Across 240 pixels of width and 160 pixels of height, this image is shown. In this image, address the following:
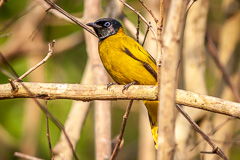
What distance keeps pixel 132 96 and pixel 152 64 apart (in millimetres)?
954

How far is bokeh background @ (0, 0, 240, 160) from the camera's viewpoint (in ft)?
14.9

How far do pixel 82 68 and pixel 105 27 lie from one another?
2494 mm

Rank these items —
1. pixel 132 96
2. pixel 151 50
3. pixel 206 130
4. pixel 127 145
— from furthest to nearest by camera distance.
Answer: pixel 127 145, pixel 151 50, pixel 206 130, pixel 132 96

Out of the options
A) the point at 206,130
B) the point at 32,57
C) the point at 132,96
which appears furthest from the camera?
the point at 32,57

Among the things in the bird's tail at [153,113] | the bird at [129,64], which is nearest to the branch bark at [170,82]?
the bird at [129,64]

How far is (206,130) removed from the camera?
4371mm

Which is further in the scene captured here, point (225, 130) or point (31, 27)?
point (31, 27)

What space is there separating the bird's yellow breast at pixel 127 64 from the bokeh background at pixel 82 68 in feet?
2.68

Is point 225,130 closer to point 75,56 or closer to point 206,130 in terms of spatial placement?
point 206,130

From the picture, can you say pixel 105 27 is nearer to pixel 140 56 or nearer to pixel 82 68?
pixel 140 56

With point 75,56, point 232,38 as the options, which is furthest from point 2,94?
point 75,56

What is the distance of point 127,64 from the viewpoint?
3.54 meters

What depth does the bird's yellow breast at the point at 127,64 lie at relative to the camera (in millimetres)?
3529

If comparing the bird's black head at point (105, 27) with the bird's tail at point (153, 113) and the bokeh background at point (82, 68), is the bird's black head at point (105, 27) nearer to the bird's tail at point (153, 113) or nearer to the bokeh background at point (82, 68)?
the bokeh background at point (82, 68)
